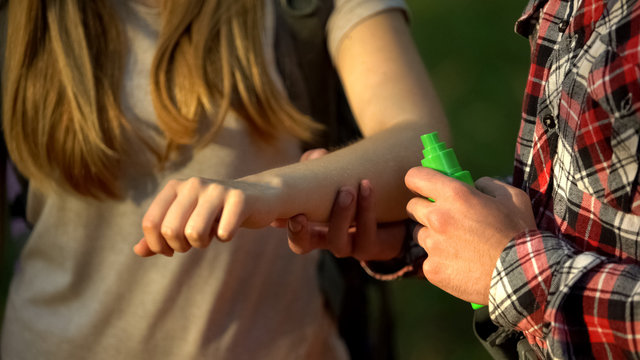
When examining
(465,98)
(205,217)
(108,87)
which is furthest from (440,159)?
(465,98)

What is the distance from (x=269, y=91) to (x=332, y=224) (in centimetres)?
22

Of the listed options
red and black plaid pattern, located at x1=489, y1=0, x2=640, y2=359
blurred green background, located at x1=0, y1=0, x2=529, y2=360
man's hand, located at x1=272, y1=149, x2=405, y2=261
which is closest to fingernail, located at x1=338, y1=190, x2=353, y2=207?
man's hand, located at x1=272, y1=149, x2=405, y2=261

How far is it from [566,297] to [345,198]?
30cm

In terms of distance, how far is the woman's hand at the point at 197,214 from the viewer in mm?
607

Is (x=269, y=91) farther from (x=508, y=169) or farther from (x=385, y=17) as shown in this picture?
(x=508, y=169)

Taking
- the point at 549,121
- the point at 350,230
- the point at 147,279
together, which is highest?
the point at 549,121

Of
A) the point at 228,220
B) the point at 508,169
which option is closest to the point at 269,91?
the point at 228,220

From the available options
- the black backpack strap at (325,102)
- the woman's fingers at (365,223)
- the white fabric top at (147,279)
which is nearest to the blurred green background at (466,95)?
the black backpack strap at (325,102)

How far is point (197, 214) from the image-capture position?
0.61 meters

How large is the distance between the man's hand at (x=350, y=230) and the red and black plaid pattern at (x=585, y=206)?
0.77ft

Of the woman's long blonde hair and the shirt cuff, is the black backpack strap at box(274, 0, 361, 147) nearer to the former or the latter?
the woman's long blonde hair

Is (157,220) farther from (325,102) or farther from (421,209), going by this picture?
(325,102)

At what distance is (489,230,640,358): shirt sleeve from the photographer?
0.50 meters

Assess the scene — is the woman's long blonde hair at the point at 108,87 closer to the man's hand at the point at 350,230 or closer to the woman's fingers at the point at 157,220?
the man's hand at the point at 350,230
